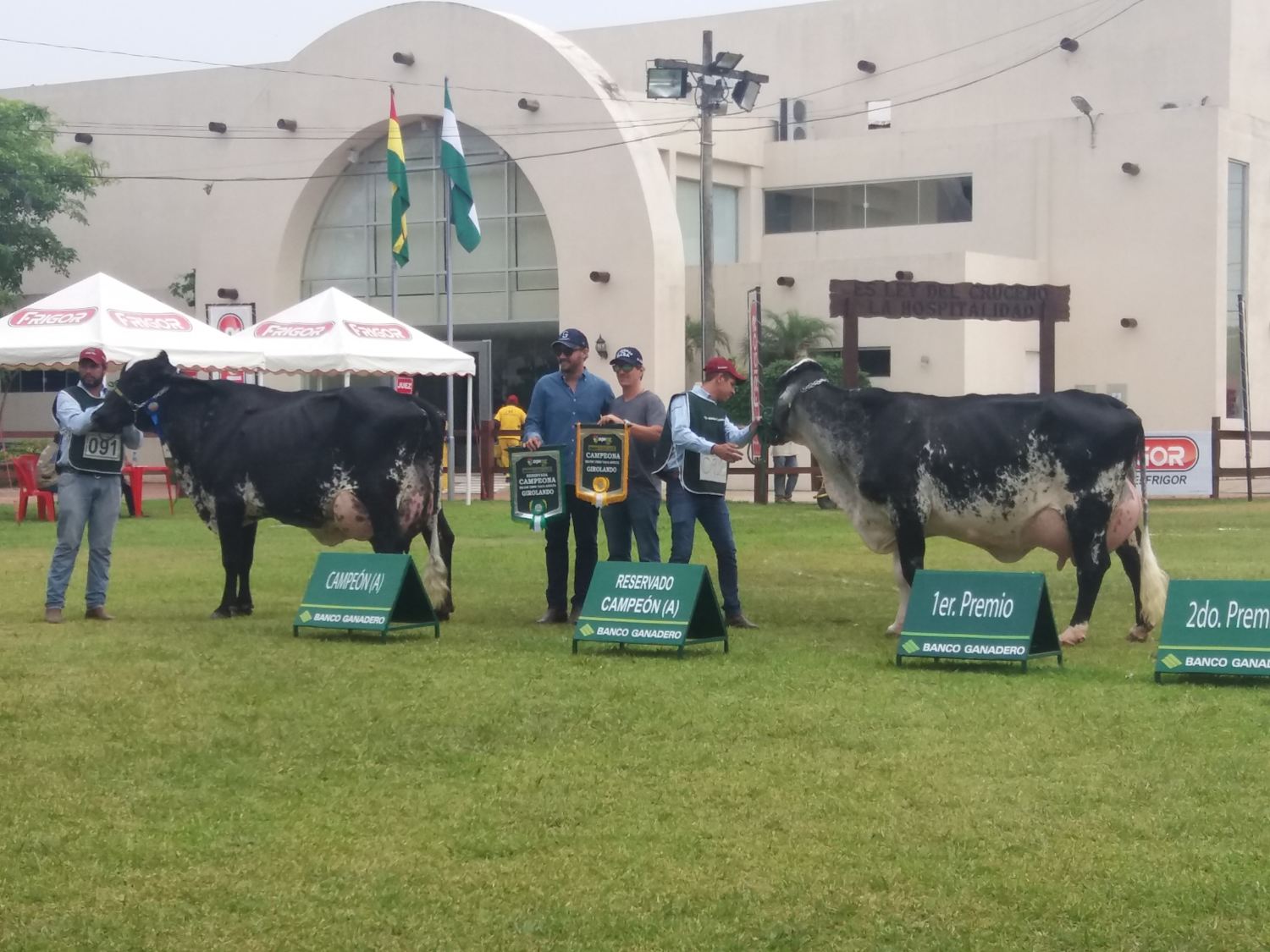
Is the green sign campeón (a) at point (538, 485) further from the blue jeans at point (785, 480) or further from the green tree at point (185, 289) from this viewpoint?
the green tree at point (185, 289)

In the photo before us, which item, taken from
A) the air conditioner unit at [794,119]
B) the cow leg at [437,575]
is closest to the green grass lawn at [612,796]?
the cow leg at [437,575]

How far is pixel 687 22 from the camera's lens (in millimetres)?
48250

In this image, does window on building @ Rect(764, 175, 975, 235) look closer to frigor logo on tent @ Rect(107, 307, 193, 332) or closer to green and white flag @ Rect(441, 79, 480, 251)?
green and white flag @ Rect(441, 79, 480, 251)

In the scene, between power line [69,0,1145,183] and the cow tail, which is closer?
the cow tail

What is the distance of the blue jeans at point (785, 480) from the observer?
29516 mm

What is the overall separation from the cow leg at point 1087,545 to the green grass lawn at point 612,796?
1.26ft

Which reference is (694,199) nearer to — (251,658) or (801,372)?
(801,372)

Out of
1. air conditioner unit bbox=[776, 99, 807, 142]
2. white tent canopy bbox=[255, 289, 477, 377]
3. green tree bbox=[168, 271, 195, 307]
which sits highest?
air conditioner unit bbox=[776, 99, 807, 142]

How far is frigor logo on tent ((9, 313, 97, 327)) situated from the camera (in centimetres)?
2230

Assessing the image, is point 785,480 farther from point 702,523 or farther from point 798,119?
point 798,119

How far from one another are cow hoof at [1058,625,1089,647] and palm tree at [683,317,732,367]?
2625 cm

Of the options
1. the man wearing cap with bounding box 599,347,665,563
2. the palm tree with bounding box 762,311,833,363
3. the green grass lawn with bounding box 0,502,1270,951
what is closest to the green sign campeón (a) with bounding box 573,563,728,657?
the green grass lawn with bounding box 0,502,1270,951

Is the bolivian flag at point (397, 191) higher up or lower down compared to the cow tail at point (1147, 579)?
higher up

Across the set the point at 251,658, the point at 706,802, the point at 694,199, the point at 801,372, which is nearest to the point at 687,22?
the point at 694,199
